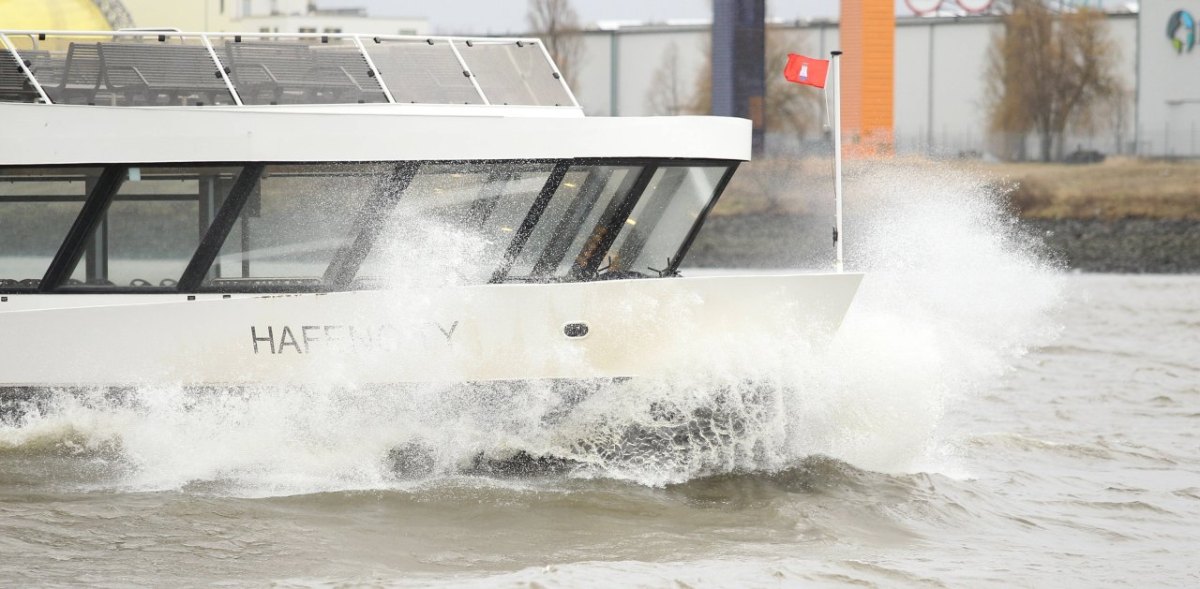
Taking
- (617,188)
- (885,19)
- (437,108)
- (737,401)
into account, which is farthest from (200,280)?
(885,19)

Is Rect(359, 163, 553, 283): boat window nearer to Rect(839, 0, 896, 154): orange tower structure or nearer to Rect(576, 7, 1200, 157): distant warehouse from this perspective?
Rect(839, 0, 896, 154): orange tower structure

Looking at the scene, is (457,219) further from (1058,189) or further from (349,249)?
(1058,189)

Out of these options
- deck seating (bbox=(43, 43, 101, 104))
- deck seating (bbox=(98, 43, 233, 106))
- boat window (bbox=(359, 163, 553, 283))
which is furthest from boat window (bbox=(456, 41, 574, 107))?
deck seating (bbox=(43, 43, 101, 104))

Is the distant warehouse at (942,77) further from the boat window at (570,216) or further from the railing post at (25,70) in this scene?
the railing post at (25,70)

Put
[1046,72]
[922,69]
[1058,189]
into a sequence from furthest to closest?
[922,69], [1046,72], [1058,189]

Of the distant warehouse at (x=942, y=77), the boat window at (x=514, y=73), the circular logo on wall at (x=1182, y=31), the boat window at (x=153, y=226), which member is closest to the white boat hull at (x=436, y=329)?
the boat window at (x=153, y=226)

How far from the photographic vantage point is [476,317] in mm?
9789

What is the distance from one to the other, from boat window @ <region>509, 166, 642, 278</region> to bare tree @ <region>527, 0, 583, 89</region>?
41012 millimetres

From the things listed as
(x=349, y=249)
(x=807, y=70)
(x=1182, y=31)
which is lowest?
(x=349, y=249)

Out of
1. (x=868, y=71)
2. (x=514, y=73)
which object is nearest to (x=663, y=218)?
(x=514, y=73)

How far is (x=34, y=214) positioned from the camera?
10.2 meters

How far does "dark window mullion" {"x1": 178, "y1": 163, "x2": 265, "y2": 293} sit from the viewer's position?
1005 centimetres

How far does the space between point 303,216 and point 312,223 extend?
7 cm

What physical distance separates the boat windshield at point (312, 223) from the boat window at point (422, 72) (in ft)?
3.15
